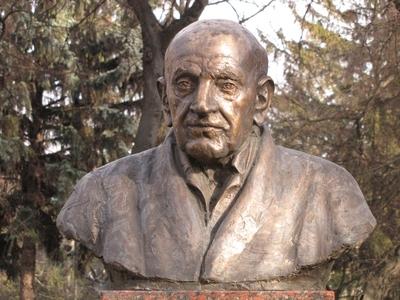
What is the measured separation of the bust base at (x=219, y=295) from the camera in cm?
382

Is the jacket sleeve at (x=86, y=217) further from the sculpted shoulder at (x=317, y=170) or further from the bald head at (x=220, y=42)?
the sculpted shoulder at (x=317, y=170)

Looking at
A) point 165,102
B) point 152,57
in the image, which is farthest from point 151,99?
point 165,102

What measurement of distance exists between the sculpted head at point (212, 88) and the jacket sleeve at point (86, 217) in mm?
499

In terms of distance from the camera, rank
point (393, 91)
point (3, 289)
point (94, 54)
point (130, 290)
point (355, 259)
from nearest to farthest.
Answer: point (130, 290) → point (393, 91) → point (355, 259) → point (94, 54) → point (3, 289)

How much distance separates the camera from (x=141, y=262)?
4.07 m

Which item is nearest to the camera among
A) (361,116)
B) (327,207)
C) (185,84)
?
(185,84)

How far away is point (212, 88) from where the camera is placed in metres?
4.01

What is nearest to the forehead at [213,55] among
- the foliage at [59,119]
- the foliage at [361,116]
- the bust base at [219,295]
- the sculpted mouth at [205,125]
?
the sculpted mouth at [205,125]

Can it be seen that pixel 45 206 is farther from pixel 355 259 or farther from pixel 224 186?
pixel 224 186

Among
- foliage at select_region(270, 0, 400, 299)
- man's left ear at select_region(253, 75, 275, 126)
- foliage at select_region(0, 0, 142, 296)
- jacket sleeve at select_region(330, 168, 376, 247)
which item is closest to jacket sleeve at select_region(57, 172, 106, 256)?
man's left ear at select_region(253, 75, 275, 126)

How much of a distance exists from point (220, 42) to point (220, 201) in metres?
0.68

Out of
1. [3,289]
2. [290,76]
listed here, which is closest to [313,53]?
[290,76]

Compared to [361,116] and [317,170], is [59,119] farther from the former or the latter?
[317,170]

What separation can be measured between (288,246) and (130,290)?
689mm
